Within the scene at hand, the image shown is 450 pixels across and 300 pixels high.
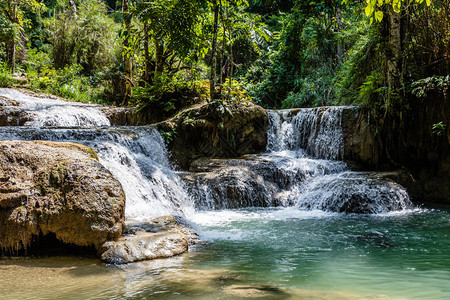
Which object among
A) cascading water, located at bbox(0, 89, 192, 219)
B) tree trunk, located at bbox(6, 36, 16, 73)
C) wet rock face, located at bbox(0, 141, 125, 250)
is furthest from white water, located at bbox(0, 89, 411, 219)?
tree trunk, located at bbox(6, 36, 16, 73)

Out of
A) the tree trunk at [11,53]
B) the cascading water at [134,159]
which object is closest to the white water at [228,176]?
the cascading water at [134,159]

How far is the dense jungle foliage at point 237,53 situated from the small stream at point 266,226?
2058 mm

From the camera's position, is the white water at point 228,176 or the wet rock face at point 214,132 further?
the wet rock face at point 214,132

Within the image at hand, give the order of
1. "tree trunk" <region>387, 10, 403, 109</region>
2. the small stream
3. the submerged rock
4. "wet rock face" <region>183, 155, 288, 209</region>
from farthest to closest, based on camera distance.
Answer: "tree trunk" <region>387, 10, 403, 109</region>
"wet rock face" <region>183, 155, 288, 209</region>
the submerged rock
the small stream

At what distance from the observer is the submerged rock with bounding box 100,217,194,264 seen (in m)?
3.94

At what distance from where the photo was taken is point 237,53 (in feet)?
65.4

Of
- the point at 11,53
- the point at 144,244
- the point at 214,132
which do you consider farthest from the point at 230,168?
the point at 11,53

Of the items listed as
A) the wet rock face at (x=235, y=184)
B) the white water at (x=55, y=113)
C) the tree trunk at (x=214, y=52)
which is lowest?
the wet rock face at (x=235, y=184)

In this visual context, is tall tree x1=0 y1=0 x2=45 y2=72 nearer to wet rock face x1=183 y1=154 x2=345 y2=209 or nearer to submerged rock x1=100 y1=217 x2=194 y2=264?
wet rock face x1=183 y1=154 x2=345 y2=209

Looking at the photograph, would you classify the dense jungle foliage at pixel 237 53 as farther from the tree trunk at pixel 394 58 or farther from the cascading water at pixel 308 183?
the cascading water at pixel 308 183

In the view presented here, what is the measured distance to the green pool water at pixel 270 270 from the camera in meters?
2.96

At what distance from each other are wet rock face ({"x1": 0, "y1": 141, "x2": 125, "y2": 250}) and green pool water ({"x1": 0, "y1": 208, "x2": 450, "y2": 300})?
325mm

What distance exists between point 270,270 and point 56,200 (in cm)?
264

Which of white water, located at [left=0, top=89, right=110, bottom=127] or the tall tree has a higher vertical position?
the tall tree
